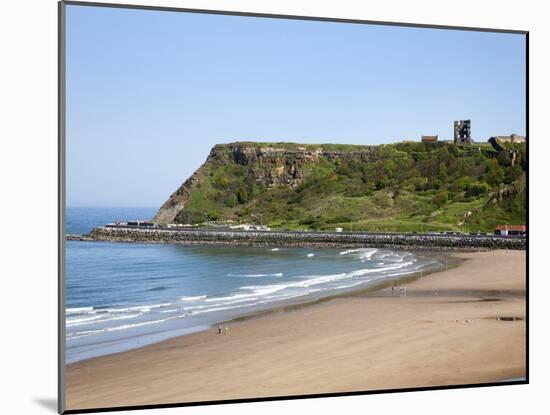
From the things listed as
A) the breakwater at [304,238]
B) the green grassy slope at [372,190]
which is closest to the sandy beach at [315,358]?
the breakwater at [304,238]

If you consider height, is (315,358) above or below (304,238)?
below

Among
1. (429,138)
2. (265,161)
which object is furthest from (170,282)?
(429,138)

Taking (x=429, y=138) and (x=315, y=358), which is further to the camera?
(x=429, y=138)

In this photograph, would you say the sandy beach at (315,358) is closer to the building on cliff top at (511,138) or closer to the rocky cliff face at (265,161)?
the rocky cliff face at (265,161)

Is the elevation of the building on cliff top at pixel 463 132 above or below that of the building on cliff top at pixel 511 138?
above

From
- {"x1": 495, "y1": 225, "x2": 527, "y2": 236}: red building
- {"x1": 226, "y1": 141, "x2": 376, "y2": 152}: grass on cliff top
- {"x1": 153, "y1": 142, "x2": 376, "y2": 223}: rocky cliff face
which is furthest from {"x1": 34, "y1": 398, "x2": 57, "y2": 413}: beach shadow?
{"x1": 495, "y1": 225, "x2": 527, "y2": 236}: red building

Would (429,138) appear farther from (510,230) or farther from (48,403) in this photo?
(48,403)

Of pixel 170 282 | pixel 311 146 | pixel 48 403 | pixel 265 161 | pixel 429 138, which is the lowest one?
pixel 48 403
